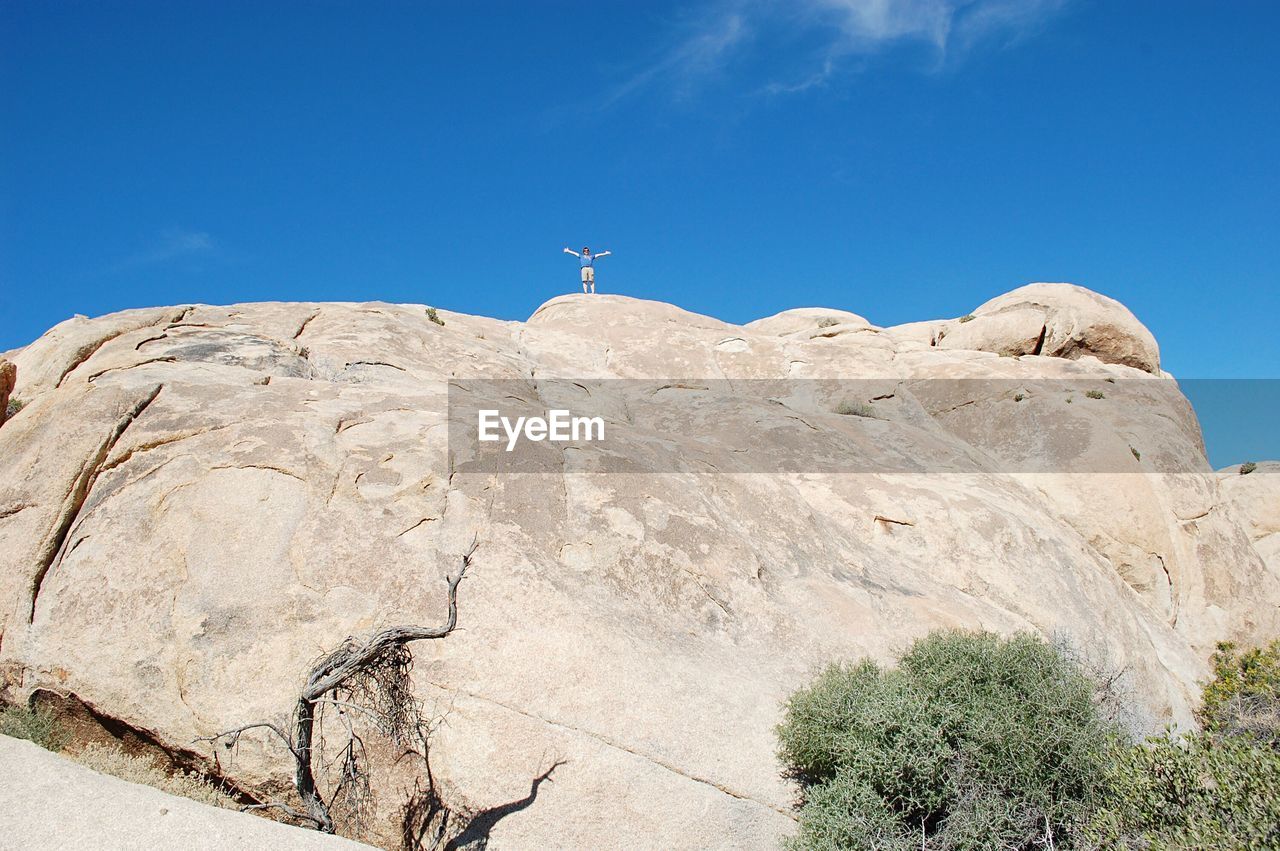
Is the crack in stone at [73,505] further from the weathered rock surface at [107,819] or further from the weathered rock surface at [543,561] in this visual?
the weathered rock surface at [107,819]

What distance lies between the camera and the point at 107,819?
6.20 metres

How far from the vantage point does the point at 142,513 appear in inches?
341

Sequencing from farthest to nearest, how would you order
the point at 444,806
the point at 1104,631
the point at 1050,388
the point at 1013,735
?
the point at 1050,388, the point at 1104,631, the point at 1013,735, the point at 444,806

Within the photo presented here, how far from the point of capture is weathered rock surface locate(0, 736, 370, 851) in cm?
597

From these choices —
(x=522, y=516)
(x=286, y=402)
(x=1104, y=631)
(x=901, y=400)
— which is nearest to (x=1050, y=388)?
(x=901, y=400)

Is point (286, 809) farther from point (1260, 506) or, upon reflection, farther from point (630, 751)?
point (1260, 506)

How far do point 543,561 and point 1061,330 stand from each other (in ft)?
63.9

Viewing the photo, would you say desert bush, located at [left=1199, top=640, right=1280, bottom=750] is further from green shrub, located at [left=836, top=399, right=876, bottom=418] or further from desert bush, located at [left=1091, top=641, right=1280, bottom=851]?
green shrub, located at [left=836, top=399, right=876, bottom=418]

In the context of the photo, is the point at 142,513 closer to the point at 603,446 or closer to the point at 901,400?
the point at 603,446

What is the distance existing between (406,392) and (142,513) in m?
4.29

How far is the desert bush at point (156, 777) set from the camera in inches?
280

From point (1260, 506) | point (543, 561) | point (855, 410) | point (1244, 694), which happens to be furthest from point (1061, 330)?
point (543, 561)

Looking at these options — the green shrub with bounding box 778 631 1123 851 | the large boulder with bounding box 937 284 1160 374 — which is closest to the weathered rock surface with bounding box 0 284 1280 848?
the green shrub with bounding box 778 631 1123 851

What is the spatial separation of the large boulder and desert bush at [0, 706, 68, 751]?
22.2 metres
